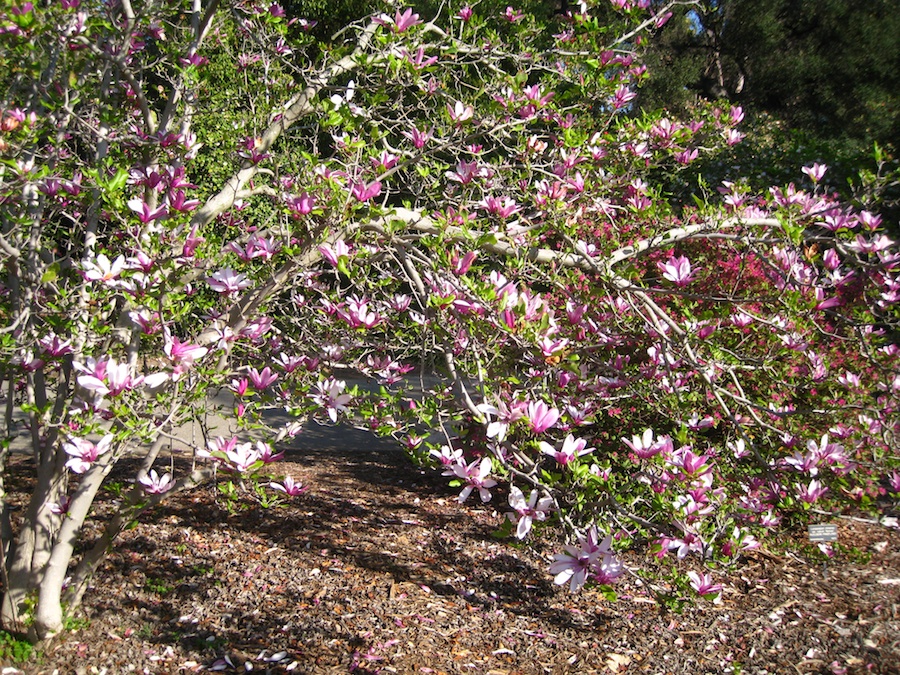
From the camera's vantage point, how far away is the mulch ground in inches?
105

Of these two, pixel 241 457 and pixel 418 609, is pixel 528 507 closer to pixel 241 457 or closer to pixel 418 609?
pixel 241 457

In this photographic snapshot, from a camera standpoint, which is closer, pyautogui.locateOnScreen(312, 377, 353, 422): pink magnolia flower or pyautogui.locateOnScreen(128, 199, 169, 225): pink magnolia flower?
pyautogui.locateOnScreen(128, 199, 169, 225): pink magnolia flower

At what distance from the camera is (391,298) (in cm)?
284

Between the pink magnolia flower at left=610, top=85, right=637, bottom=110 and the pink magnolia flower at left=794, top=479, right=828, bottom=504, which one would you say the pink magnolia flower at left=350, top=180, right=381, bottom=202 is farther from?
the pink magnolia flower at left=794, top=479, right=828, bottom=504

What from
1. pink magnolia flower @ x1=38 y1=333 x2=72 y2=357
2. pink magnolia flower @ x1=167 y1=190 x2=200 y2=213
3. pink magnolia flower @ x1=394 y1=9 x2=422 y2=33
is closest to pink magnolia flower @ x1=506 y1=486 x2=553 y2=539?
pink magnolia flower @ x1=167 y1=190 x2=200 y2=213

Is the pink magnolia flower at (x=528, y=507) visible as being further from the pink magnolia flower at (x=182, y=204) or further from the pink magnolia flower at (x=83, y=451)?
the pink magnolia flower at (x=182, y=204)

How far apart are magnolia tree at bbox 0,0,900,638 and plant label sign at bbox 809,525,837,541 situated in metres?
0.07

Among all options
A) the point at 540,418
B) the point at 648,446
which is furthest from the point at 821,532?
the point at 540,418

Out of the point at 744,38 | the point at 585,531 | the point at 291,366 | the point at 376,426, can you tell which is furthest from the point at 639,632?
the point at 744,38

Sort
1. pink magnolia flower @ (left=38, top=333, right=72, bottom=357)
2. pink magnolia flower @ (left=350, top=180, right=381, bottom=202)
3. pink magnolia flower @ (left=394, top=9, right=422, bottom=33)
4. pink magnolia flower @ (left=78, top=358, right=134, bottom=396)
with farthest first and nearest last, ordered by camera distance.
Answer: pink magnolia flower @ (left=394, top=9, right=422, bottom=33) < pink magnolia flower @ (left=38, top=333, right=72, bottom=357) < pink magnolia flower @ (left=350, top=180, right=381, bottom=202) < pink magnolia flower @ (left=78, top=358, right=134, bottom=396)

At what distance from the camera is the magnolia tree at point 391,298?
2012mm

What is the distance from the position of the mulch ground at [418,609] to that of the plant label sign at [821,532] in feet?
0.33

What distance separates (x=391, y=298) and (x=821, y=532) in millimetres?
1872

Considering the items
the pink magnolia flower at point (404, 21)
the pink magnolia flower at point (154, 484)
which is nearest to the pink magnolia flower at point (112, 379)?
the pink magnolia flower at point (154, 484)
